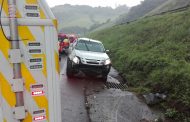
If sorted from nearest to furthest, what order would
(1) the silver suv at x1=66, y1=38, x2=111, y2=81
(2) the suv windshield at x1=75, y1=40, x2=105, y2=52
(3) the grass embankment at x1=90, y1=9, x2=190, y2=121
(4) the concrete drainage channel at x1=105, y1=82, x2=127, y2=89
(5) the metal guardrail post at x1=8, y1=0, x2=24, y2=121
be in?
1. (5) the metal guardrail post at x1=8, y1=0, x2=24, y2=121
2. (3) the grass embankment at x1=90, y1=9, x2=190, y2=121
3. (4) the concrete drainage channel at x1=105, y1=82, x2=127, y2=89
4. (1) the silver suv at x1=66, y1=38, x2=111, y2=81
5. (2) the suv windshield at x1=75, y1=40, x2=105, y2=52

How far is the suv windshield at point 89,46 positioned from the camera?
14797mm

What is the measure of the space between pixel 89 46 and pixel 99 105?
5.97m

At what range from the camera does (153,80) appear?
11625 mm

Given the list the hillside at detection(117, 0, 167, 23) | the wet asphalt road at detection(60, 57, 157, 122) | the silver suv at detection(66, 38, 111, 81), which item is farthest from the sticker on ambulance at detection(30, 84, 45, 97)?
the hillside at detection(117, 0, 167, 23)

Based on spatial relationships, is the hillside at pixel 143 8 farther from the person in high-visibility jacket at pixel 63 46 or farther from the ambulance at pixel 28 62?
the ambulance at pixel 28 62

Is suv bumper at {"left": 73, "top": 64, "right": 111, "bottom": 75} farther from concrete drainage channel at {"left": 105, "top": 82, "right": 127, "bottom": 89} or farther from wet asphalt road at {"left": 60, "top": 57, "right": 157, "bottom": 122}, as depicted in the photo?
wet asphalt road at {"left": 60, "top": 57, "right": 157, "bottom": 122}

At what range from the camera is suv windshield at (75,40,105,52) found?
1480 cm

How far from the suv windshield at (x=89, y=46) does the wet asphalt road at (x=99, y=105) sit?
2511mm

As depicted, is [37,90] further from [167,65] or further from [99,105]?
[167,65]

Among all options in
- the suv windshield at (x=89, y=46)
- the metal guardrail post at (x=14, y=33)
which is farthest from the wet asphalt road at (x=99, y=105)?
the metal guardrail post at (x=14, y=33)

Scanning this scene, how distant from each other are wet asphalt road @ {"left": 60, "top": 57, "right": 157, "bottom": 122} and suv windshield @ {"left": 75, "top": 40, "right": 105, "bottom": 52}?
98.9 inches

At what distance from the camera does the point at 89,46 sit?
15086mm

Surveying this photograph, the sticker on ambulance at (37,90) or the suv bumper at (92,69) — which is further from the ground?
the sticker on ambulance at (37,90)

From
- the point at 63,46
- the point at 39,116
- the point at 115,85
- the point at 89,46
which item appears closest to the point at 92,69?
the point at 115,85
